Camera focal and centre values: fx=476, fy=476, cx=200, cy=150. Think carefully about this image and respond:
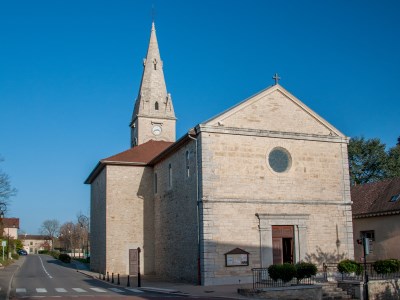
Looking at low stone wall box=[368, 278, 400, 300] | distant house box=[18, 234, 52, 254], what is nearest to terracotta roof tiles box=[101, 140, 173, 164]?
low stone wall box=[368, 278, 400, 300]

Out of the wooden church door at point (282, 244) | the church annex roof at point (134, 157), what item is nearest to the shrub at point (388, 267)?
the wooden church door at point (282, 244)

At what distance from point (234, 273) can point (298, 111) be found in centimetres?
991

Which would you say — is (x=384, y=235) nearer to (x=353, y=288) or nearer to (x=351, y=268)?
(x=351, y=268)

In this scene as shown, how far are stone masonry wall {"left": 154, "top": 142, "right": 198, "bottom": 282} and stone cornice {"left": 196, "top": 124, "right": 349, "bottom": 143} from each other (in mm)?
1467

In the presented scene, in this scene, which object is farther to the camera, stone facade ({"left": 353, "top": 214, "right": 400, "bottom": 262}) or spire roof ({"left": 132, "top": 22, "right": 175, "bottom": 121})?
spire roof ({"left": 132, "top": 22, "right": 175, "bottom": 121})

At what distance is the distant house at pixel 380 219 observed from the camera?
28.5 meters

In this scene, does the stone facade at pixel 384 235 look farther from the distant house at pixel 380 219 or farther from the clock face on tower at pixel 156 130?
the clock face on tower at pixel 156 130

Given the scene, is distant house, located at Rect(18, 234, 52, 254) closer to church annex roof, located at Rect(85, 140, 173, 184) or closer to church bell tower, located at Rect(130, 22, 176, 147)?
church bell tower, located at Rect(130, 22, 176, 147)

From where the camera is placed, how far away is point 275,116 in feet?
86.6

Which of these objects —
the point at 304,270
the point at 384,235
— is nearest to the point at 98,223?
the point at 384,235

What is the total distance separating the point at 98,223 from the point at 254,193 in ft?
55.1

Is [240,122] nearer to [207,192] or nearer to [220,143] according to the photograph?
[220,143]

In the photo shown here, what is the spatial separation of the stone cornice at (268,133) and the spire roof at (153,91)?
20.2m

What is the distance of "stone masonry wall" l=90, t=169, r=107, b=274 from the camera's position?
3409 centimetres
